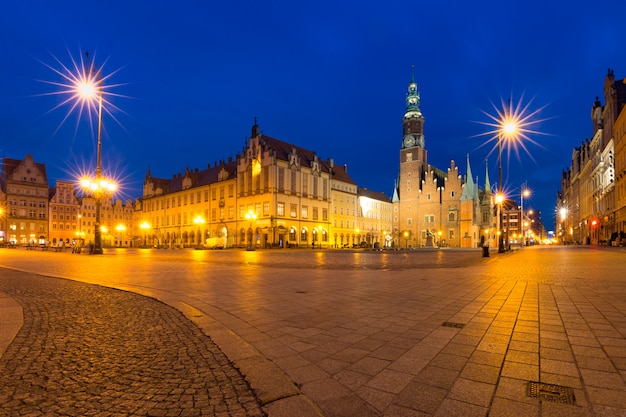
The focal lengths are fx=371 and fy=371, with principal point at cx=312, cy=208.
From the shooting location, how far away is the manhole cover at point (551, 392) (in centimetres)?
319

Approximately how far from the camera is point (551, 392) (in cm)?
335

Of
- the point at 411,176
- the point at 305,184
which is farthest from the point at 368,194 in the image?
the point at 305,184

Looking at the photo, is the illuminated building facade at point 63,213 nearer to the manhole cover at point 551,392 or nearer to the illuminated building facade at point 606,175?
the illuminated building facade at point 606,175

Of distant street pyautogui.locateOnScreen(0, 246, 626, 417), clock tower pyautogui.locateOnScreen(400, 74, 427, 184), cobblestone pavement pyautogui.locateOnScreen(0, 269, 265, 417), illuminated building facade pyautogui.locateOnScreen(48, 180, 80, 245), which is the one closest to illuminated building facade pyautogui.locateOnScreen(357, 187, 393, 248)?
clock tower pyautogui.locateOnScreen(400, 74, 427, 184)

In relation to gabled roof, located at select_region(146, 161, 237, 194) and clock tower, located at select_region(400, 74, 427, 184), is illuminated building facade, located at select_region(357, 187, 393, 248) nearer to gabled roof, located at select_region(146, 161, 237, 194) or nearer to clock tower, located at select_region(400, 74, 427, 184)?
clock tower, located at select_region(400, 74, 427, 184)

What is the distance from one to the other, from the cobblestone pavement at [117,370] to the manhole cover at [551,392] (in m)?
2.45

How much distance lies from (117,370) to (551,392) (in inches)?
170

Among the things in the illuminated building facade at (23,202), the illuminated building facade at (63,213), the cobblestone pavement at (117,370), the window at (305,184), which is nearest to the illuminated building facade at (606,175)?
the window at (305,184)

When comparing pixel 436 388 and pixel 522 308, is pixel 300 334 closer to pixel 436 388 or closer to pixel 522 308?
pixel 436 388

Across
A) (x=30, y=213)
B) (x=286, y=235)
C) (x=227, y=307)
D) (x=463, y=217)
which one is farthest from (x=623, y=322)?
(x=30, y=213)

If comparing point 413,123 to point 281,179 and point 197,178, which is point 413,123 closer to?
point 281,179

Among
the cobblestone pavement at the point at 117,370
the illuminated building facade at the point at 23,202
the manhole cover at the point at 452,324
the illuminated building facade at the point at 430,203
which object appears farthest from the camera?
the illuminated building facade at the point at 23,202

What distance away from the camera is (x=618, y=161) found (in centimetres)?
4247

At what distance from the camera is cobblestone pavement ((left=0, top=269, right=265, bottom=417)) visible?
10.3ft
